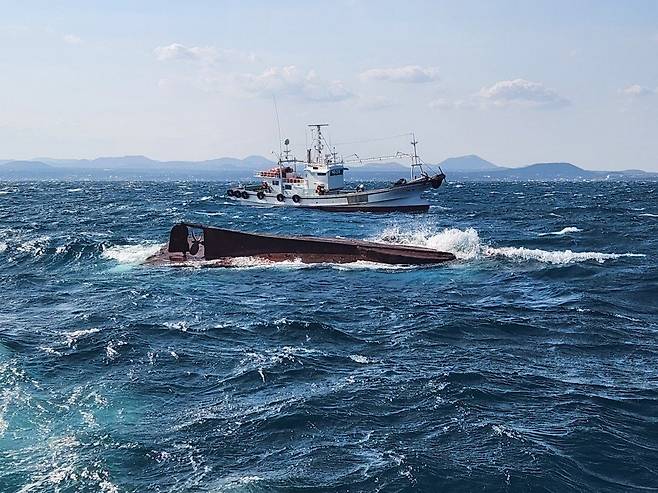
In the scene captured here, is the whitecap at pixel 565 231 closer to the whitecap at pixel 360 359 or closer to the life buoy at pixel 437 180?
the life buoy at pixel 437 180

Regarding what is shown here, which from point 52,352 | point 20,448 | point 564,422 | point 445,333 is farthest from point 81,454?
point 445,333

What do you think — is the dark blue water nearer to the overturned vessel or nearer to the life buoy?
the overturned vessel

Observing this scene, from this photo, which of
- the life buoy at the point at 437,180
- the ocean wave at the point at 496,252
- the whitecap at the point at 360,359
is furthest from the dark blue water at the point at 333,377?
the life buoy at the point at 437,180

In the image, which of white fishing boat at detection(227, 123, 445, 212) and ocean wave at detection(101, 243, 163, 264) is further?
white fishing boat at detection(227, 123, 445, 212)

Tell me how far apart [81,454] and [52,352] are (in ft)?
26.1

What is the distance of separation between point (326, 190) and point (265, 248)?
157ft

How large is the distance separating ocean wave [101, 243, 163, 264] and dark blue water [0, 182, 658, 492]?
3.08 meters

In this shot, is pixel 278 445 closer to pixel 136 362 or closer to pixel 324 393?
pixel 324 393

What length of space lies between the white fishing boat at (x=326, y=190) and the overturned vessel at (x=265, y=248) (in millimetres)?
41903

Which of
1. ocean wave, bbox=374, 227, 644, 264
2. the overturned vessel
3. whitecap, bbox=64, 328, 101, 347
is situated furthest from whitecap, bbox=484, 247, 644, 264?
whitecap, bbox=64, 328, 101, 347

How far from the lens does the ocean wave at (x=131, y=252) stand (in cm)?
3821

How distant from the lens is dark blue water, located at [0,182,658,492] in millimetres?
12383

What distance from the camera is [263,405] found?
51.5ft

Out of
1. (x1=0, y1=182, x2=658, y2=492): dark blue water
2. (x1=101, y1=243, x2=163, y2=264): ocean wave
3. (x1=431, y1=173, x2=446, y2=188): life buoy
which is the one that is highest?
(x1=431, y1=173, x2=446, y2=188): life buoy
